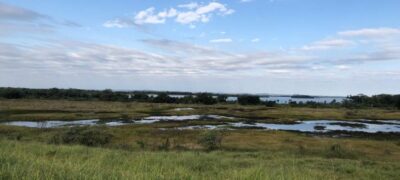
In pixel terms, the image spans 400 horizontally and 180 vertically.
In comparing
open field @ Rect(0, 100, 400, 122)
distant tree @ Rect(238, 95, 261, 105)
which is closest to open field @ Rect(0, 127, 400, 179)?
open field @ Rect(0, 100, 400, 122)

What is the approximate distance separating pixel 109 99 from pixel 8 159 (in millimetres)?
151489

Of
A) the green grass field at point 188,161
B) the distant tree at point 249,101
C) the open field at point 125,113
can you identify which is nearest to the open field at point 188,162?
the green grass field at point 188,161

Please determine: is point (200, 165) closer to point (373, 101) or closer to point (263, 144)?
point (263, 144)

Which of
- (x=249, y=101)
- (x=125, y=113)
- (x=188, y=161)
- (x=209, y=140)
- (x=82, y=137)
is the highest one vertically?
(x=249, y=101)

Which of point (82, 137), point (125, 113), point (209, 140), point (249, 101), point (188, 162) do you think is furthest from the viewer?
point (249, 101)

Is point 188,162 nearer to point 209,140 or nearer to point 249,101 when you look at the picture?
point 209,140

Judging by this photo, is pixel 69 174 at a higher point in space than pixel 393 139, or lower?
higher

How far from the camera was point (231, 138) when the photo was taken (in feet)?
137

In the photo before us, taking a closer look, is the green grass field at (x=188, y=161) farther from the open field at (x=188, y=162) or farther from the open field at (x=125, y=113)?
the open field at (x=125, y=113)

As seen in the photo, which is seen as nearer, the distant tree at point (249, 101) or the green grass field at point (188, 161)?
the green grass field at point (188, 161)

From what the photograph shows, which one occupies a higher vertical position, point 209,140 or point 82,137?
point 82,137

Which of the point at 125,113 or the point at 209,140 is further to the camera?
the point at 125,113

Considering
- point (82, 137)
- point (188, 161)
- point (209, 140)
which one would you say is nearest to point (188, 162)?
point (188, 161)

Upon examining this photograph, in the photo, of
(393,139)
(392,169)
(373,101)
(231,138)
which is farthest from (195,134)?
(373,101)
